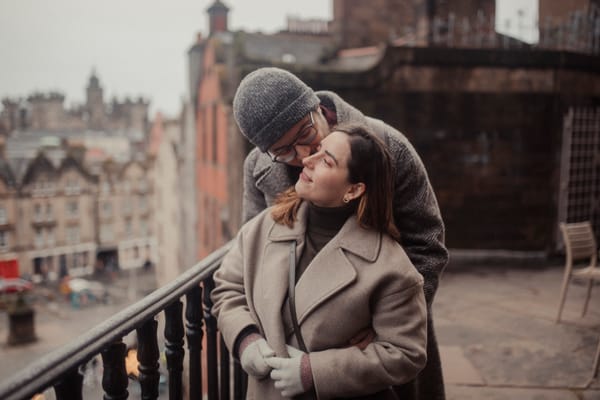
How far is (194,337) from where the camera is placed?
7.16 feet

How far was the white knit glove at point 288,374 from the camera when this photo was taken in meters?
1.50

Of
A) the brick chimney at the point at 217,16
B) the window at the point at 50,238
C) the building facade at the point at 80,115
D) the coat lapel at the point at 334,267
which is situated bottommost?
the window at the point at 50,238

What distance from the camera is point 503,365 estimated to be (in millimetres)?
3771

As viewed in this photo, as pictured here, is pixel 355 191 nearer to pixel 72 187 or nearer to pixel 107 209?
pixel 72 187

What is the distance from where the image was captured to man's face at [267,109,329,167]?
1.78m

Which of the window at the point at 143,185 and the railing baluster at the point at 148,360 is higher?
the railing baluster at the point at 148,360

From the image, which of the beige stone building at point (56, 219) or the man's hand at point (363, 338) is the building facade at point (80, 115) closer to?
the beige stone building at point (56, 219)

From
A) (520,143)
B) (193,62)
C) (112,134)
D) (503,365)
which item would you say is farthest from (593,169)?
(112,134)

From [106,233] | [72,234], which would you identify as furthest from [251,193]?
[106,233]

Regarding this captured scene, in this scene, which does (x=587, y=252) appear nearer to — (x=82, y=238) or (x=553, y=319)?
(x=553, y=319)

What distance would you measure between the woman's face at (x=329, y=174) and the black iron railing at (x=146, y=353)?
0.66 m

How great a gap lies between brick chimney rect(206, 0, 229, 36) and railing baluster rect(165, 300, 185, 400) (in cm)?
1943

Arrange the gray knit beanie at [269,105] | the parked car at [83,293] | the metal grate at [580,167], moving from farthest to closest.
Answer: the parked car at [83,293] → the metal grate at [580,167] → the gray knit beanie at [269,105]

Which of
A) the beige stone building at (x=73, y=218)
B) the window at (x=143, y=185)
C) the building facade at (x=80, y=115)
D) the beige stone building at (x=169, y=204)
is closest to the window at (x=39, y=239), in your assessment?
the beige stone building at (x=73, y=218)
